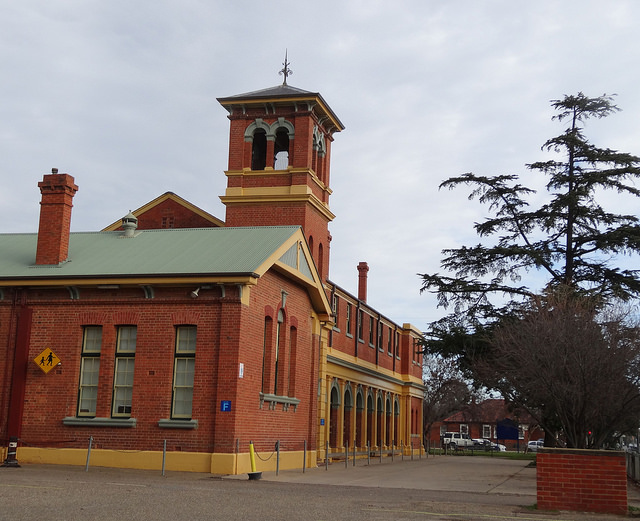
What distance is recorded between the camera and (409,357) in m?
57.2

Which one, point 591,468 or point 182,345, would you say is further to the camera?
point 182,345

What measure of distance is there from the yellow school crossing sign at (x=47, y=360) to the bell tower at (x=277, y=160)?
14.4 metres

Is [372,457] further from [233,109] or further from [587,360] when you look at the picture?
[587,360]

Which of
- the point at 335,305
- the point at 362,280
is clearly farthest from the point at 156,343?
the point at 362,280

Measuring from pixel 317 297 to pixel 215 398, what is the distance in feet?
25.6

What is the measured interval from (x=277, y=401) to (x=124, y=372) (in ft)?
16.3

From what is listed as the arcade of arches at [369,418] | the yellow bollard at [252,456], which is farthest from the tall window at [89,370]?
the arcade of arches at [369,418]

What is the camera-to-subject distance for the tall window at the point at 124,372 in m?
23.0

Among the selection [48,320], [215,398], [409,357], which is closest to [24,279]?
[48,320]

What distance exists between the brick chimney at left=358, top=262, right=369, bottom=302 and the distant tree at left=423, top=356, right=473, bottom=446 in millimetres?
25230

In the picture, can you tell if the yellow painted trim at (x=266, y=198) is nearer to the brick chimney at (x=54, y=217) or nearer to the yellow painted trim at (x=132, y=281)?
the brick chimney at (x=54, y=217)

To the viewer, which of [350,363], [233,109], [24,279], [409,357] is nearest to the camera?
[24,279]

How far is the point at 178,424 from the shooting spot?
72.3ft

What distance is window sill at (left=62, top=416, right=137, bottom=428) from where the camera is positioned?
22469 millimetres
